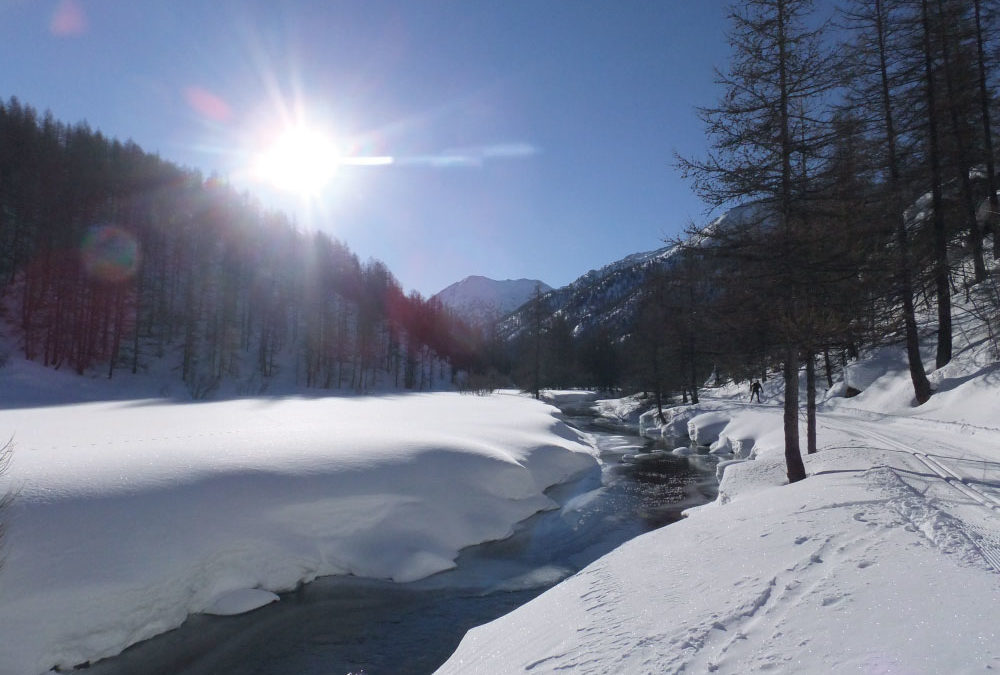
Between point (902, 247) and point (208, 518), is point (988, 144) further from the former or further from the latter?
point (208, 518)

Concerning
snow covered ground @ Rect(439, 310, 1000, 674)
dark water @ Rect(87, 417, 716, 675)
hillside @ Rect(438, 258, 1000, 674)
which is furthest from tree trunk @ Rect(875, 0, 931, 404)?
dark water @ Rect(87, 417, 716, 675)

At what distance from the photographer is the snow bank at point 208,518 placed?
6.45 m

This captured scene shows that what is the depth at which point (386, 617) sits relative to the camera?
781 centimetres

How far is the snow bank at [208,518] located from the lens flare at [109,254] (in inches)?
1621

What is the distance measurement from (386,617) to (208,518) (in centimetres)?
358

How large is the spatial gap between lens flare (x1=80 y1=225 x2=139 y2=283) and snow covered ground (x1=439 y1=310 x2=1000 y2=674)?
184ft

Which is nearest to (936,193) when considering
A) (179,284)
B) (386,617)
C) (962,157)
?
(962,157)

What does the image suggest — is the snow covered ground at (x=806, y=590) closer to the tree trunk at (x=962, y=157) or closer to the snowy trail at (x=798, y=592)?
the snowy trail at (x=798, y=592)

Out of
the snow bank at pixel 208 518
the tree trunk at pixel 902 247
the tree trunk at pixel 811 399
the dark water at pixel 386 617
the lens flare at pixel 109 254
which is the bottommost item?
the dark water at pixel 386 617

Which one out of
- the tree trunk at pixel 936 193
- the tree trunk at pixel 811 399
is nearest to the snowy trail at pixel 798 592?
the tree trunk at pixel 811 399

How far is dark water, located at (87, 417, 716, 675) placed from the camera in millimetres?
6562

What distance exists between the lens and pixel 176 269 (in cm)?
6688

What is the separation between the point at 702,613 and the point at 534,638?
184cm

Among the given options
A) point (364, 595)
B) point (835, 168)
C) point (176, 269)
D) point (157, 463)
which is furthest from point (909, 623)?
point (176, 269)
